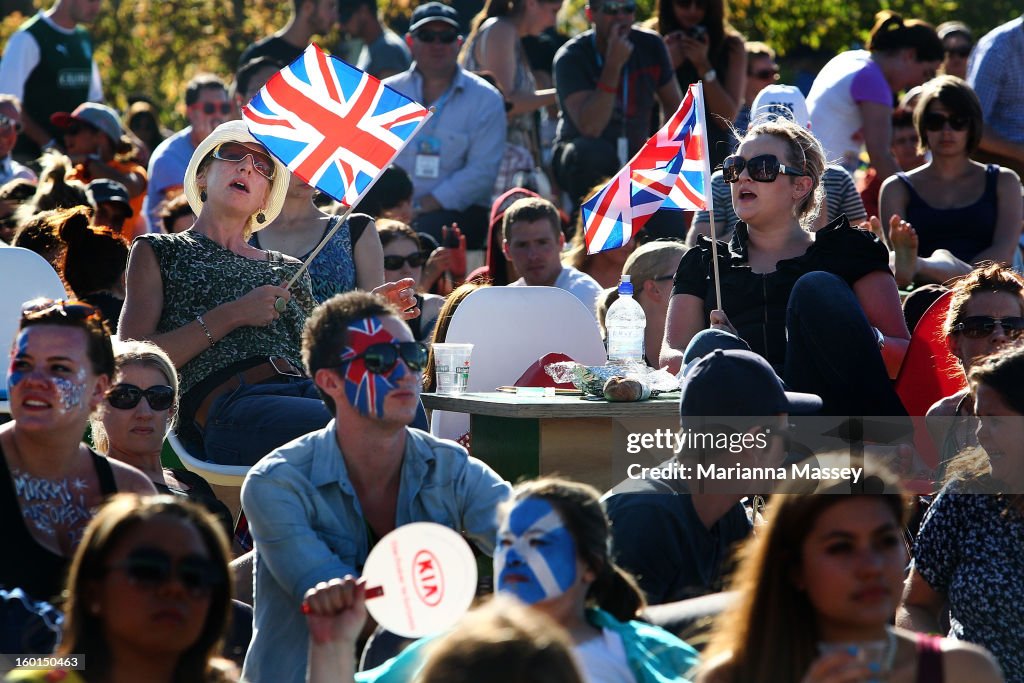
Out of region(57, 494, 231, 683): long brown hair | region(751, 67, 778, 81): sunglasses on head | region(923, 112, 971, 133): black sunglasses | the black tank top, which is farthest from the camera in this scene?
region(751, 67, 778, 81): sunglasses on head

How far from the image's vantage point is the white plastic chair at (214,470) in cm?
567

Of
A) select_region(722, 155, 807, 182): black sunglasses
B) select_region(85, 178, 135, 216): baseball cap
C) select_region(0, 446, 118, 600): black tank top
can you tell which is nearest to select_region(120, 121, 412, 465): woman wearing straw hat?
select_region(722, 155, 807, 182): black sunglasses

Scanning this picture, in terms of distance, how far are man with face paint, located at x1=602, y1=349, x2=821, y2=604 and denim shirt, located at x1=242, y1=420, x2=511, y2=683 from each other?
1.41ft

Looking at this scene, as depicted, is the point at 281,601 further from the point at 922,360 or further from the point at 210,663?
the point at 922,360

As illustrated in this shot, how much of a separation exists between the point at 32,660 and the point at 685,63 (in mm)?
7284

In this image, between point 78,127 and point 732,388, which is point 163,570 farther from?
point 78,127

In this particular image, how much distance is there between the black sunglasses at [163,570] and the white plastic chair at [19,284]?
293 centimetres

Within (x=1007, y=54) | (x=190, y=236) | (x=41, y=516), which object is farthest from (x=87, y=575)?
(x=1007, y=54)

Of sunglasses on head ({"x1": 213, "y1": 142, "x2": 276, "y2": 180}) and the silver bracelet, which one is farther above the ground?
sunglasses on head ({"x1": 213, "y1": 142, "x2": 276, "y2": 180})

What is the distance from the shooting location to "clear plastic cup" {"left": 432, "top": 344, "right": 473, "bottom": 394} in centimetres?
606

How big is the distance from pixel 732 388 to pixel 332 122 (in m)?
2.71

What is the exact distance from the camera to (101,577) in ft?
10.6

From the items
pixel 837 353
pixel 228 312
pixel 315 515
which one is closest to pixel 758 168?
pixel 837 353

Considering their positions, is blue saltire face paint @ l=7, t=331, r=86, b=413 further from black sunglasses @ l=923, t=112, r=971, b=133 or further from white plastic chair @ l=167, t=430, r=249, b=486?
black sunglasses @ l=923, t=112, r=971, b=133
